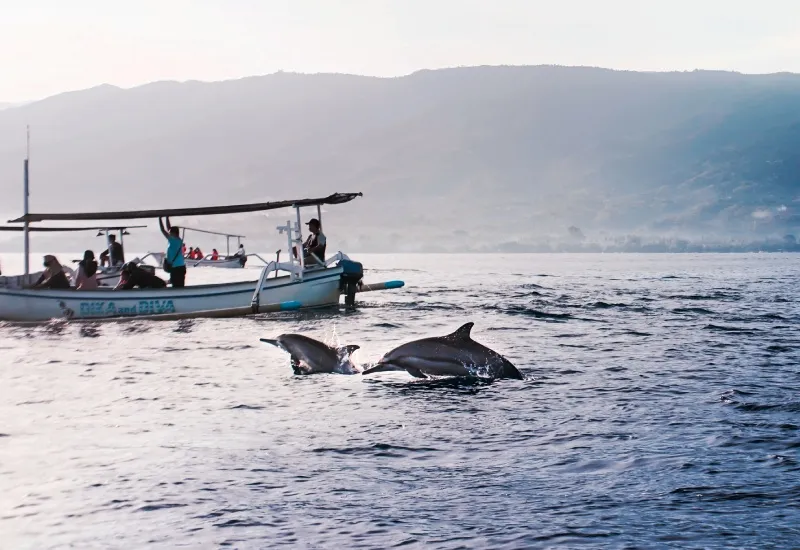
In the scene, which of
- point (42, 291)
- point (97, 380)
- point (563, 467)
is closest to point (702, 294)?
point (42, 291)

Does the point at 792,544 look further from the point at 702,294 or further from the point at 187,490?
the point at 702,294

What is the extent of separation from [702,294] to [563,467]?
4338cm

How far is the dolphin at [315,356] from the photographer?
18.6 meters

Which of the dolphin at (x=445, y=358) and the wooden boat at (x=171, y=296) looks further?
the wooden boat at (x=171, y=296)

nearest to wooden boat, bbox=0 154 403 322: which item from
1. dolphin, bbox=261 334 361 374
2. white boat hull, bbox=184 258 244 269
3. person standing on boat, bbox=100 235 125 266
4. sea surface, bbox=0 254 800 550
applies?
person standing on boat, bbox=100 235 125 266

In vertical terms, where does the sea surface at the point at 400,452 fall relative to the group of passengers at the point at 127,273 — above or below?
below

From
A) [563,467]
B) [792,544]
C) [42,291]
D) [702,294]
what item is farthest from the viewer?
[702,294]

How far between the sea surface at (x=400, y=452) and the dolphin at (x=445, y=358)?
415mm

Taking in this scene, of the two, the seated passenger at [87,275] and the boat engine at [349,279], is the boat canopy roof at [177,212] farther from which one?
the boat engine at [349,279]

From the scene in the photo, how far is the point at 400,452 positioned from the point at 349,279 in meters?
25.3

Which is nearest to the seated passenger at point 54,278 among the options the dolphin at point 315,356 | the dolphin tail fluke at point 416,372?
the dolphin at point 315,356

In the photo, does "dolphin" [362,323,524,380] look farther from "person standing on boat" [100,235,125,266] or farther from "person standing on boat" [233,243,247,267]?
"person standing on boat" [233,243,247,267]

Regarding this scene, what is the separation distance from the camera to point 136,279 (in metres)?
32.2

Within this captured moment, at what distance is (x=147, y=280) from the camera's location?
32.3 metres
